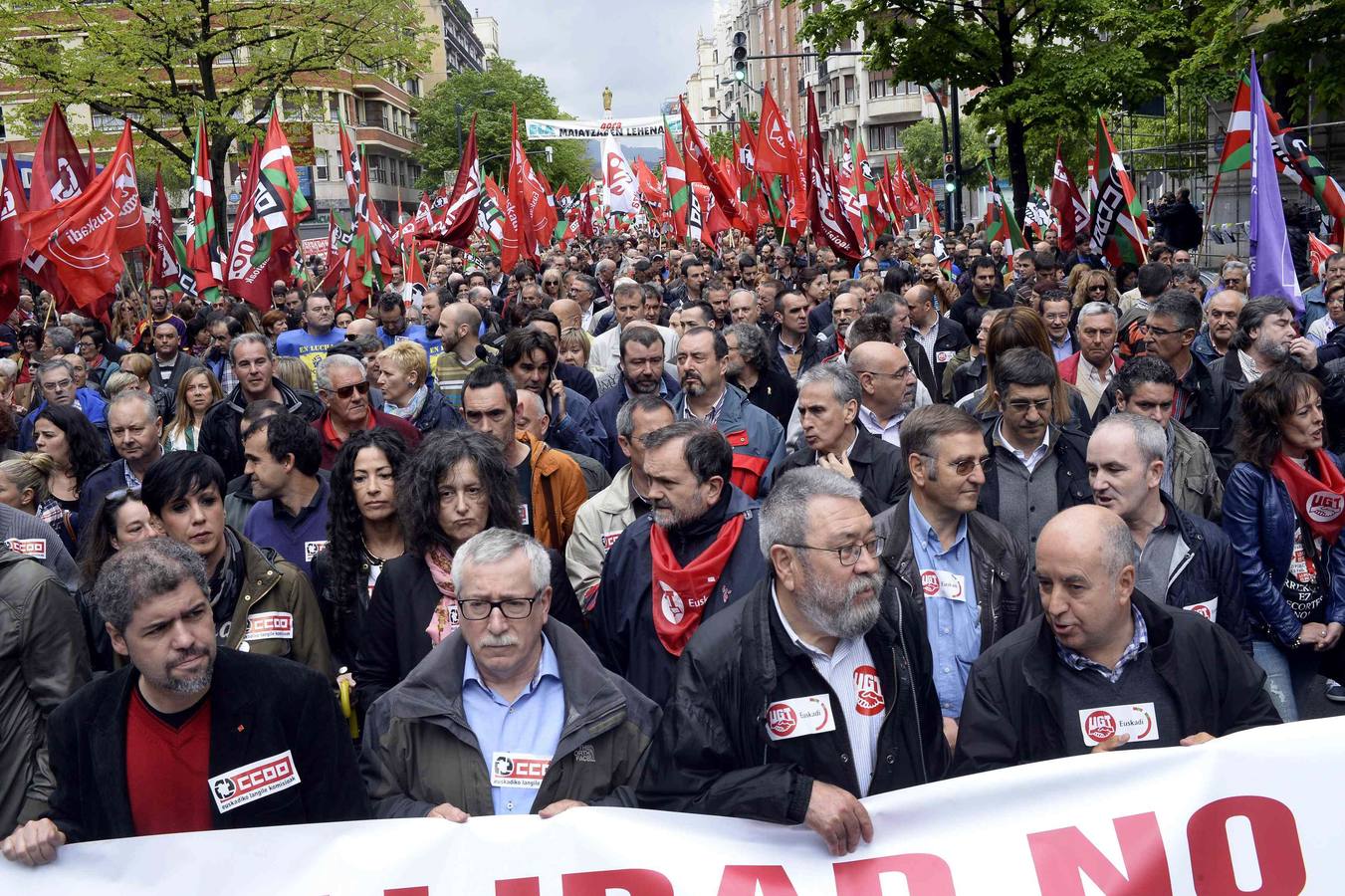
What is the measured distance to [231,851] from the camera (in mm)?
3352

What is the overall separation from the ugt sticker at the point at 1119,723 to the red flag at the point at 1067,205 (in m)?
11.6

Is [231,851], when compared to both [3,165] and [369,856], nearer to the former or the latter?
[369,856]

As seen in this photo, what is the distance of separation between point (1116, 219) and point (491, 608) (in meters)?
9.91

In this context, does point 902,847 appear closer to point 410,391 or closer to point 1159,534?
point 1159,534

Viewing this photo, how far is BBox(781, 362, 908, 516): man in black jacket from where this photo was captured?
5.53 metres

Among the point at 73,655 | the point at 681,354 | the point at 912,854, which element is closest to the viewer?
the point at 912,854

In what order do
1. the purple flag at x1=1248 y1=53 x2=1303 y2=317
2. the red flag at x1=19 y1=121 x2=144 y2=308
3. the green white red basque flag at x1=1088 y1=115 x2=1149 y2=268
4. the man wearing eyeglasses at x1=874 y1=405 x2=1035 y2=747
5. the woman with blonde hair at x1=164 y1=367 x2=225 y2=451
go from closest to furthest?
the man wearing eyeglasses at x1=874 y1=405 x2=1035 y2=747, the woman with blonde hair at x1=164 y1=367 x2=225 y2=451, the purple flag at x1=1248 y1=53 x2=1303 y2=317, the green white red basque flag at x1=1088 y1=115 x2=1149 y2=268, the red flag at x1=19 y1=121 x2=144 y2=308

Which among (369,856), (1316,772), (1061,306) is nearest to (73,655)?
(369,856)

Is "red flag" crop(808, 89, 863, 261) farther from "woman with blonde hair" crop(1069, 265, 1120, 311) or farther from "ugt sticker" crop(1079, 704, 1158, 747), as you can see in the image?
"ugt sticker" crop(1079, 704, 1158, 747)

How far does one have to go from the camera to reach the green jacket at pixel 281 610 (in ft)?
14.2

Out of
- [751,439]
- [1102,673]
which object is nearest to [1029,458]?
[751,439]

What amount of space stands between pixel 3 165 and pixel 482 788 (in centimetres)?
985

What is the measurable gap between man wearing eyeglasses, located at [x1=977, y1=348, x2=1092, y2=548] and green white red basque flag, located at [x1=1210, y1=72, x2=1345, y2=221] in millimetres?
5358

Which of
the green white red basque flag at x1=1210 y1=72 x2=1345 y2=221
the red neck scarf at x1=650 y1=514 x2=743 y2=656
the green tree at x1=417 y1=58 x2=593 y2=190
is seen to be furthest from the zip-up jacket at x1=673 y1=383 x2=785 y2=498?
the green tree at x1=417 y1=58 x2=593 y2=190
